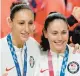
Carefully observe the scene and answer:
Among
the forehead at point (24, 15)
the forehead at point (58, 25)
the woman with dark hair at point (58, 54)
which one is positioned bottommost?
the woman with dark hair at point (58, 54)

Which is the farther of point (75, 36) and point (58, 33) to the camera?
point (75, 36)

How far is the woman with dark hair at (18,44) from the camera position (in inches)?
52.9

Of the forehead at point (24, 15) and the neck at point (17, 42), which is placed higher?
the forehead at point (24, 15)

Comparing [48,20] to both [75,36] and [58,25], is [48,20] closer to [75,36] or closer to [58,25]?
[58,25]

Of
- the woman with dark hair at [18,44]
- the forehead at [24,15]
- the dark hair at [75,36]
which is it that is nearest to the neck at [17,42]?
the woman with dark hair at [18,44]

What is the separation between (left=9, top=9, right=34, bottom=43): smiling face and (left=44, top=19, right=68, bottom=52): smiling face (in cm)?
12

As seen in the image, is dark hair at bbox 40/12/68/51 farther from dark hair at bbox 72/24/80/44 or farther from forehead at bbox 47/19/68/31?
dark hair at bbox 72/24/80/44

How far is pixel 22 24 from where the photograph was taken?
1339 millimetres

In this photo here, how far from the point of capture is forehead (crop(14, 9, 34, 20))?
1.34 m

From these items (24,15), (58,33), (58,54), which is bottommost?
(58,54)

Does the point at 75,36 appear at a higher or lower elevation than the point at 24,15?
lower

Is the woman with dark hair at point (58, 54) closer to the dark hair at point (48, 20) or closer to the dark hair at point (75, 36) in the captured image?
the dark hair at point (48, 20)

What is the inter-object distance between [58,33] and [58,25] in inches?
1.8

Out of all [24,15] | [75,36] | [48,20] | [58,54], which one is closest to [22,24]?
[24,15]
